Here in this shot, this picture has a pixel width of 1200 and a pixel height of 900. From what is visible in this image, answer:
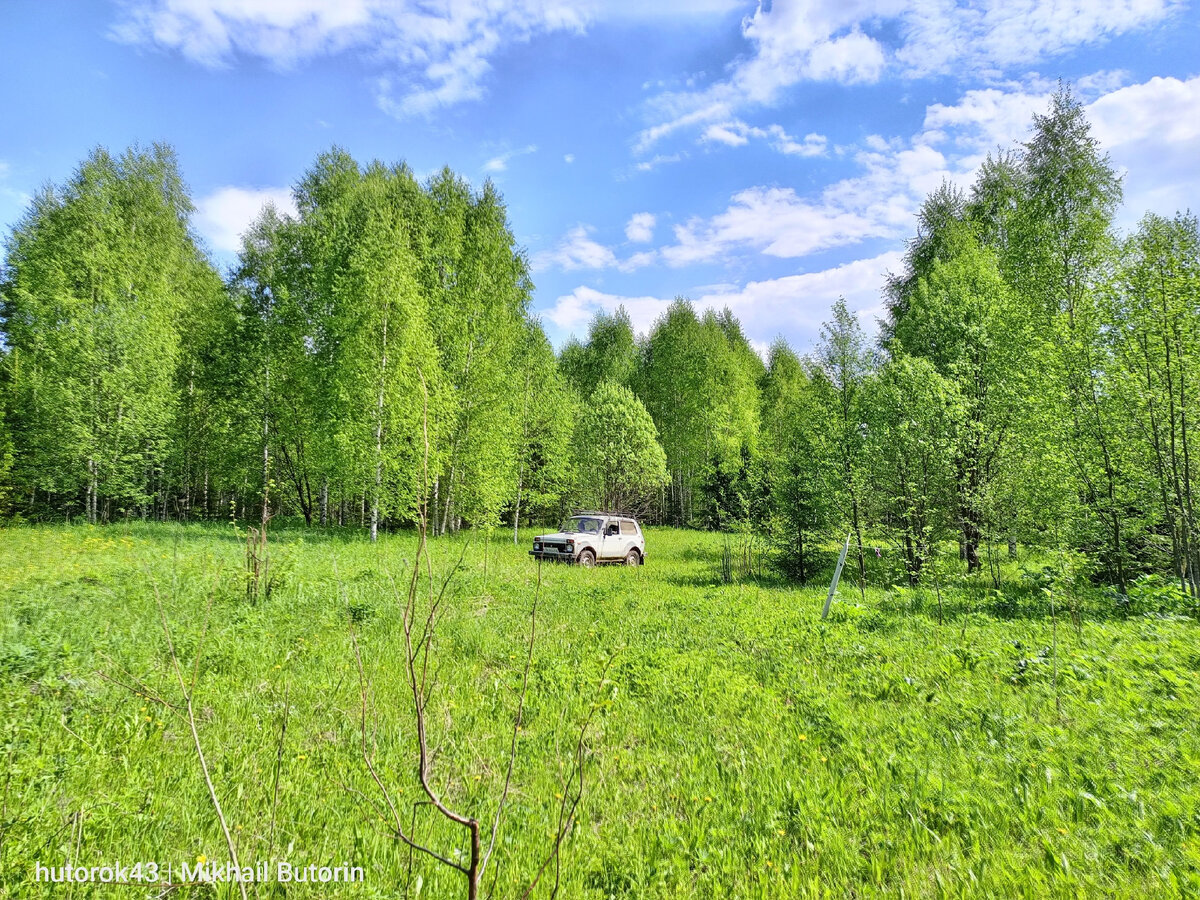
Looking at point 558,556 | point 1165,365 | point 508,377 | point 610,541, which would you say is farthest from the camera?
point 508,377

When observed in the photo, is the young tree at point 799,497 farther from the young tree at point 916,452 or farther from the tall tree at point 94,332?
the tall tree at point 94,332

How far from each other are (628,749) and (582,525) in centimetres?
1203

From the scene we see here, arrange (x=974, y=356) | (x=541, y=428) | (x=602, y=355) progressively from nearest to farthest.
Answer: (x=974, y=356)
(x=541, y=428)
(x=602, y=355)

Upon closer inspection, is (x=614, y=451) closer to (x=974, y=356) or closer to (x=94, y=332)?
(x=974, y=356)

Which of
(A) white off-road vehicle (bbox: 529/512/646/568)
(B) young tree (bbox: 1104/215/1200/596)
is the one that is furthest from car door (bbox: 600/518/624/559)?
(B) young tree (bbox: 1104/215/1200/596)

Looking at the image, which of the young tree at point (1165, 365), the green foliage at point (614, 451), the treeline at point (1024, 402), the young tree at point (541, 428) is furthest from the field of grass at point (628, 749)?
the green foliage at point (614, 451)

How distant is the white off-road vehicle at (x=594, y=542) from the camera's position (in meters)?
15.2

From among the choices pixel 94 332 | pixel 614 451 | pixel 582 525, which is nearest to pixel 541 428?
pixel 614 451

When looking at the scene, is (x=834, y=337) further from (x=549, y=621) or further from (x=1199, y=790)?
(x=1199, y=790)

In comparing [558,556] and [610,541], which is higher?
[610,541]

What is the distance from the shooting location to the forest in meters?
10.0

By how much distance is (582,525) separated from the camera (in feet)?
54.4

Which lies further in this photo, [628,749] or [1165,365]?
[1165,365]

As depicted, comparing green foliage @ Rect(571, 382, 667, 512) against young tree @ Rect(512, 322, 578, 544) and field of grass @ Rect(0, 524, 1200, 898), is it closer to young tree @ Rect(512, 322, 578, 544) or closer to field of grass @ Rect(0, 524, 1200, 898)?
young tree @ Rect(512, 322, 578, 544)
